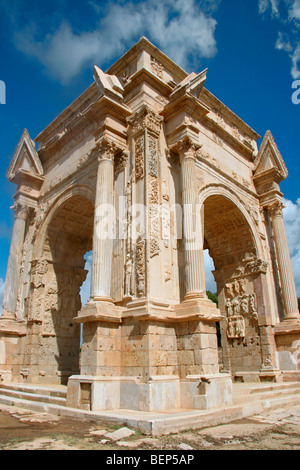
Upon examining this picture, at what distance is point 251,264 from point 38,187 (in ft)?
30.8

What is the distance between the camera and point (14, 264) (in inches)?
559

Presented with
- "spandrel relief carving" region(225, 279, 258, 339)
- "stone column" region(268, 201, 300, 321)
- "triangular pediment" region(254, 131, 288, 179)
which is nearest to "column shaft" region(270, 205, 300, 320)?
"stone column" region(268, 201, 300, 321)

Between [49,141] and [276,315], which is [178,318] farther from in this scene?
[49,141]

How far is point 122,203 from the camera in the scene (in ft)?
33.9

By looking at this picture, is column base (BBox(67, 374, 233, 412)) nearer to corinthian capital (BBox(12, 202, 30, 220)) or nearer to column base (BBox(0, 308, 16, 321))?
column base (BBox(0, 308, 16, 321))

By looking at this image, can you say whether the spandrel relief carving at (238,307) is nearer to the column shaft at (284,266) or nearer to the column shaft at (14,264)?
the column shaft at (284,266)

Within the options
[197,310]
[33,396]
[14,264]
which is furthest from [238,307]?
[14,264]

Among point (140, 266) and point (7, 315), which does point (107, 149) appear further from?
point (7, 315)

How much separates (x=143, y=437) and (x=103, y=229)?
560 centimetres

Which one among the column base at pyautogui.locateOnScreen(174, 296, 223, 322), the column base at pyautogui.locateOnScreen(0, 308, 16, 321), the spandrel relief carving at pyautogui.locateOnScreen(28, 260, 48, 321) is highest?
the spandrel relief carving at pyautogui.locateOnScreen(28, 260, 48, 321)

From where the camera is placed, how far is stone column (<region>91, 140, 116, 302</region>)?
934cm

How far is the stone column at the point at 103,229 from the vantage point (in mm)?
9336

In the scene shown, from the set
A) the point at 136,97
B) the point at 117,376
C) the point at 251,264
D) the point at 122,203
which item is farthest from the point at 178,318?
the point at 136,97

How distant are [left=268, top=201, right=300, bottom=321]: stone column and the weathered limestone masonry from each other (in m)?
0.06
